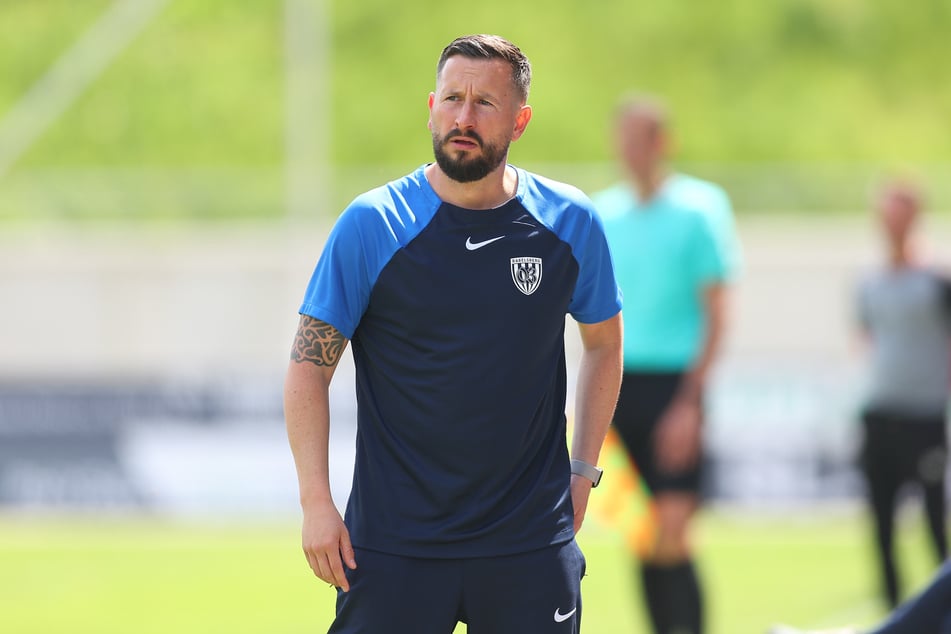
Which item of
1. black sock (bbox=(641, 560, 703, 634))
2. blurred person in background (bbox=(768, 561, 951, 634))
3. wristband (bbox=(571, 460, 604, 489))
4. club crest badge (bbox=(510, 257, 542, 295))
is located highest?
club crest badge (bbox=(510, 257, 542, 295))

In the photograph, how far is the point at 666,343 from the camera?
22.9 ft

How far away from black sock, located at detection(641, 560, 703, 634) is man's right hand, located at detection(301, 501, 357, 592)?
3368 millimetres

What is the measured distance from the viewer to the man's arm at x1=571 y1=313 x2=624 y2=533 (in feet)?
13.5

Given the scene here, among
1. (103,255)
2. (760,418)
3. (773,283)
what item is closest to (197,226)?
(103,255)

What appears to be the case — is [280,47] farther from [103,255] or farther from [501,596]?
[501,596]

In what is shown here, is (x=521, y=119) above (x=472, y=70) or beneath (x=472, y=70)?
beneath

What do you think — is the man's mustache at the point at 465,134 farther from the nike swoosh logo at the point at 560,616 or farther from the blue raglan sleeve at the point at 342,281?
the nike swoosh logo at the point at 560,616

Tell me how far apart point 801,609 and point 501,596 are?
5.97 metres

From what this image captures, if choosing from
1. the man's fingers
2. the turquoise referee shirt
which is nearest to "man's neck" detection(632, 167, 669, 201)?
the turquoise referee shirt

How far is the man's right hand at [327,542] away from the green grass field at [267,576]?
4.43 m

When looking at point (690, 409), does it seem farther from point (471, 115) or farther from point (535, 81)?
point (535, 81)

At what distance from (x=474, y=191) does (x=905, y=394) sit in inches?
202

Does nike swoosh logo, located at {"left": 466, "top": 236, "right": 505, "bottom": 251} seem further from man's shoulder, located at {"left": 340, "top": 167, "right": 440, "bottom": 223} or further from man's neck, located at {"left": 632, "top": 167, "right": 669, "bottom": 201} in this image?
man's neck, located at {"left": 632, "top": 167, "right": 669, "bottom": 201}

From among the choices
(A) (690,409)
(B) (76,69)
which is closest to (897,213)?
(A) (690,409)
